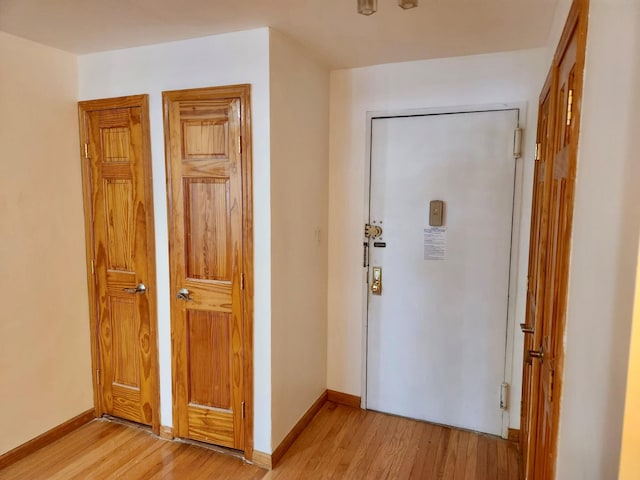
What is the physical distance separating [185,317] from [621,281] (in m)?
2.16

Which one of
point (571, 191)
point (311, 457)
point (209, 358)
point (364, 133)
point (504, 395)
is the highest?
point (364, 133)

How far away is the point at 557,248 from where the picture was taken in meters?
1.31

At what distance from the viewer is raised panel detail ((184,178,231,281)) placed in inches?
89.3

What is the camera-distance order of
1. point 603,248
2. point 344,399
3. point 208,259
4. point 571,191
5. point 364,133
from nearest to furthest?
point 603,248 < point 571,191 < point 208,259 < point 364,133 < point 344,399

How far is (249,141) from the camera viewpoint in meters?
2.15

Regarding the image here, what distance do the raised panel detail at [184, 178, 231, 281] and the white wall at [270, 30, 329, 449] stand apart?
28 centimetres

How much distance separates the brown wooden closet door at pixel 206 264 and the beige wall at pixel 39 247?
0.70 metres

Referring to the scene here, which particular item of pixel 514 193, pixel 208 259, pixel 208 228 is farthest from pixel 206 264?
pixel 514 193

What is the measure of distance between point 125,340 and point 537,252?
2400 mm

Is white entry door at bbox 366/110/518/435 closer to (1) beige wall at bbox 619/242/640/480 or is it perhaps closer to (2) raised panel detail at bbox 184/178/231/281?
(2) raised panel detail at bbox 184/178/231/281

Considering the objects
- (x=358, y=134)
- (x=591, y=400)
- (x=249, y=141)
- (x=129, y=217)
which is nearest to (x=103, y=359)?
(x=129, y=217)

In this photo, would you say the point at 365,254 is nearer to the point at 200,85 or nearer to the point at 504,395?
the point at 504,395

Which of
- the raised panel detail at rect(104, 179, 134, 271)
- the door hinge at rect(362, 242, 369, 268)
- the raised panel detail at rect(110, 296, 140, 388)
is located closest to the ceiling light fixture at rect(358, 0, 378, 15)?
the door hinge at rect(362, 242, 369, 268)

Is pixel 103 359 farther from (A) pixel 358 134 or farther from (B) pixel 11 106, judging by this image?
(A) pixel 358 134
